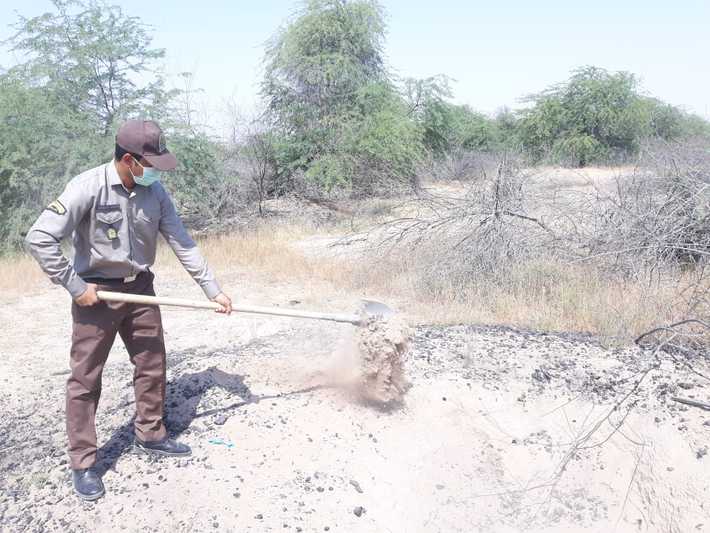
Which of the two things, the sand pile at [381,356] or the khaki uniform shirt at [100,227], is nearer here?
the khaki uniform shirt at [100,227]

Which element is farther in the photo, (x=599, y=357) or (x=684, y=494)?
(x=599, y=357)

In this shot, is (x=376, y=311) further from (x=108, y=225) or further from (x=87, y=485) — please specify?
(x=87, y=485)

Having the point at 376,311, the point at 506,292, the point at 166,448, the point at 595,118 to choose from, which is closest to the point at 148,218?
the point at 166,448

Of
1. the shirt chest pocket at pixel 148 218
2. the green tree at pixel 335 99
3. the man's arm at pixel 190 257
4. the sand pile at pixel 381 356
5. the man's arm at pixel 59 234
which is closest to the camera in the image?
the man's arm at pixel 59 234

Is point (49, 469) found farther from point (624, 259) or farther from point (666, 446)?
point (624, 259)

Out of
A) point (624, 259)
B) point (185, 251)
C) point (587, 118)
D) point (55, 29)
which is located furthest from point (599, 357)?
point (587, 118)

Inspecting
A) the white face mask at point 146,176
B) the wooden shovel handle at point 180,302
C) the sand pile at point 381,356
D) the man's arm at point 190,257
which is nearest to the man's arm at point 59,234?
the wooden shovel handle at point 180,302

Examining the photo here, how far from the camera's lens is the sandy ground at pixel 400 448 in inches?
117

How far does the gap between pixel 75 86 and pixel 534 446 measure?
34.1ft

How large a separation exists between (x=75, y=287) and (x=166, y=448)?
42.2 inches

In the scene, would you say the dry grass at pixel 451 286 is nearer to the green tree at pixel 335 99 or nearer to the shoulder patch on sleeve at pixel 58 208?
the shoulder patch on sleeve at pixel 58 208

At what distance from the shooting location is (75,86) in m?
10.7

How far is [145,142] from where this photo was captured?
2.75 m

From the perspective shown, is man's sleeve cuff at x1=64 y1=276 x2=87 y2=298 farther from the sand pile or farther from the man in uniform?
the sand pile
